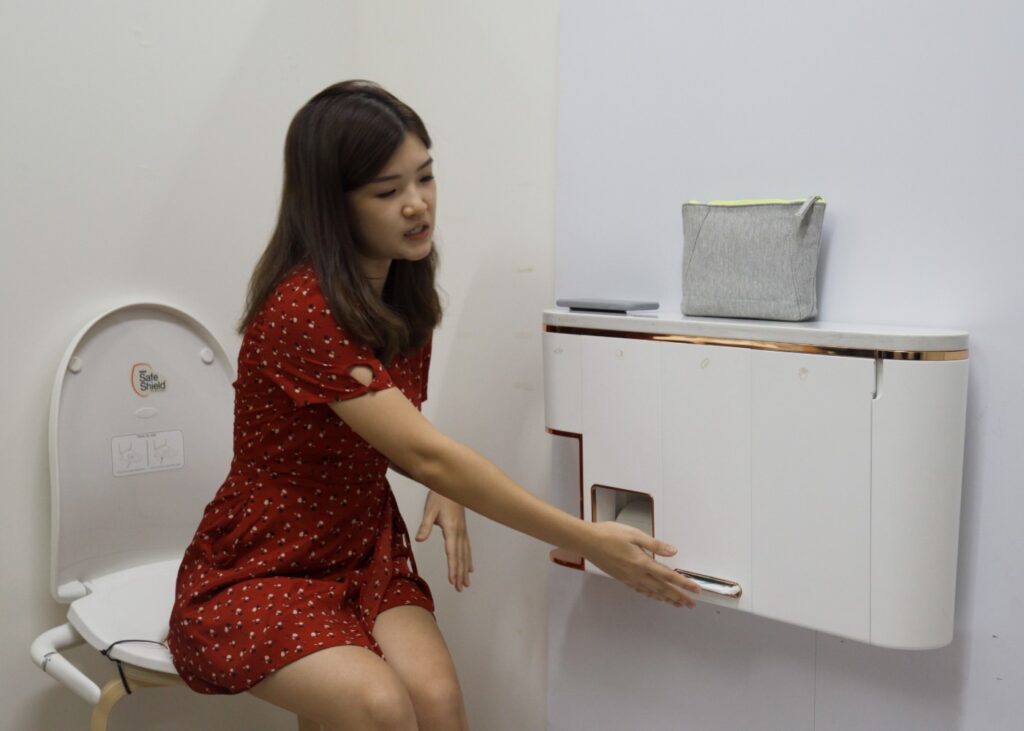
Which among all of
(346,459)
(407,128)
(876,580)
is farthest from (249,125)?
(876,580)

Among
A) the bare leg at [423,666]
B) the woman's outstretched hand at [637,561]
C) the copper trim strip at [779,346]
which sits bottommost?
the bare leg at [423,666]

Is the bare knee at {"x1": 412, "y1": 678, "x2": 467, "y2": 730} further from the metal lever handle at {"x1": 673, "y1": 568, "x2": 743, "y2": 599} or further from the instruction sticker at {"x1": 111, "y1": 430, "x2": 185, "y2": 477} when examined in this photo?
the instruction sticker at {"x1": 111, "y1": 430, "x2": 185, "y2": 477}

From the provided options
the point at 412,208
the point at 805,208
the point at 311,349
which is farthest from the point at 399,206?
the point at 805,208

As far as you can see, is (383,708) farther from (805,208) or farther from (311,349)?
(805,208)

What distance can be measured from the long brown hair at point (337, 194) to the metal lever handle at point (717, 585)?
0.44 metres

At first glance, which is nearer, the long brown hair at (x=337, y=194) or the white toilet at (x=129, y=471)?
the long brown hair at (x=337, y=194)

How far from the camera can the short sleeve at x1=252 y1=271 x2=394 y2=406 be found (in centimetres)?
99

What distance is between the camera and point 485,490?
102 centimetres

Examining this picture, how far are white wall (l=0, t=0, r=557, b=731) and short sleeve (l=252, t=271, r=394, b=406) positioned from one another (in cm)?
41

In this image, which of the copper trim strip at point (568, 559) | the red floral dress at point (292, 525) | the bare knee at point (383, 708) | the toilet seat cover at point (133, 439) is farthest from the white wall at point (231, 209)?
the bare knee at point (383, 708)

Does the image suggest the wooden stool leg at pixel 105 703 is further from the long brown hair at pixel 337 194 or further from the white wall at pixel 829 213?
the white wall at pixel 829 213

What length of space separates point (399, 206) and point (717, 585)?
556mm

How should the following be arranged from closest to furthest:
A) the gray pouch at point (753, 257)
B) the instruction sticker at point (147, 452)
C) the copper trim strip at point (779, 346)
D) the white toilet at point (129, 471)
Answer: the copper trim strip at point (779, 346), the gray pouch at point (753, 257), the white toilet at point (129, 471), the instruction sticker at point (147, 452)

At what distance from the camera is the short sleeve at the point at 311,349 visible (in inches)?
38.9
